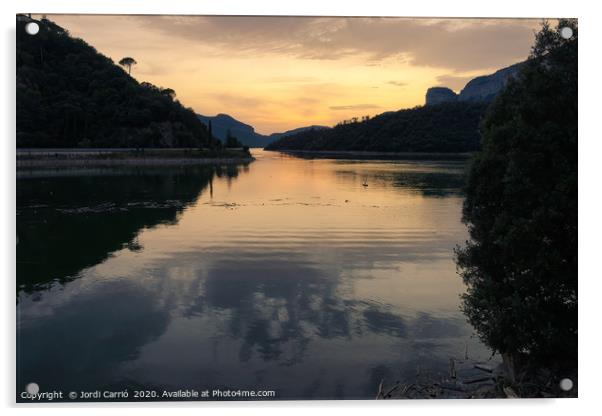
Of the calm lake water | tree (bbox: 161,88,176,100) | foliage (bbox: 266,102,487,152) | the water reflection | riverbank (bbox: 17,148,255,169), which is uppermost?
tree (bbox: 161,88,176,100)

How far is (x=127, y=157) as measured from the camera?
236 ft

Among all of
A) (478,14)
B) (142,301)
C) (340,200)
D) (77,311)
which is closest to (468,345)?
(478,14)

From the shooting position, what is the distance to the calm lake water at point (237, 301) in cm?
1061

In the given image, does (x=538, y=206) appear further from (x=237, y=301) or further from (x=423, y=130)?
(x=423, y=130)

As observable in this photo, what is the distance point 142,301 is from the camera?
577 inches

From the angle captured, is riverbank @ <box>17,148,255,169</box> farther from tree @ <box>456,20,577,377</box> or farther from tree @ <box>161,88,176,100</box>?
tree @ <box>456,20,577,377</box>

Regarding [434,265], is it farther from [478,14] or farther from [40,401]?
[40,401]

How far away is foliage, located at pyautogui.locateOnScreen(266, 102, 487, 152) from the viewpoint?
3036 inches

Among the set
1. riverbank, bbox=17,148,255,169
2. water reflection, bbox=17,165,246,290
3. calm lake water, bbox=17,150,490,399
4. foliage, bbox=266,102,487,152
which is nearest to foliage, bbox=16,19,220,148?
riverbank, bbox=17,148,255,169

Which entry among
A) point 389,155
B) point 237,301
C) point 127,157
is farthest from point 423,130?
point 237,301

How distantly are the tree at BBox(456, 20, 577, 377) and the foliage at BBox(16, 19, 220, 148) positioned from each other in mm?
9688

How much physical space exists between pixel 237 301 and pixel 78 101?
120ft

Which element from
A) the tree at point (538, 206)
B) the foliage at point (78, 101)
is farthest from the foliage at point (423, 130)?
the tree at point (538, 206)
